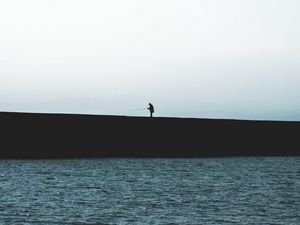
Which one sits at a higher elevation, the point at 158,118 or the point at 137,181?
the point at 158,118

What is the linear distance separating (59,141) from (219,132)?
16.4 m

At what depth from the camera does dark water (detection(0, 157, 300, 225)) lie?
67.5ft

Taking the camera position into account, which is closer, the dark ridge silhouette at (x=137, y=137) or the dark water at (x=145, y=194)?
the dark water at (x=145, y=194)

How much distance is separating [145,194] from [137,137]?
1055 inches

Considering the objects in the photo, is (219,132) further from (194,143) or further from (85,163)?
(85,163)

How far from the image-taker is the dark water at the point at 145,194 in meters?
20.6

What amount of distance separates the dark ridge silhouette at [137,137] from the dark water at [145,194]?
6.02m

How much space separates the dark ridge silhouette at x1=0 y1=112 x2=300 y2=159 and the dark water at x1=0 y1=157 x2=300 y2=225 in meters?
6.02

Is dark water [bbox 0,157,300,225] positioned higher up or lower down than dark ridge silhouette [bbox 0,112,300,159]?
lower down

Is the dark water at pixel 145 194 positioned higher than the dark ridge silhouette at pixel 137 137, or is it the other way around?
the dark ridge silhouette at pixel 137 137

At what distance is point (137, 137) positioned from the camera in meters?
53.9

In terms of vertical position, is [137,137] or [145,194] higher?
[137,137]

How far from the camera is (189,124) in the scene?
57125 mm

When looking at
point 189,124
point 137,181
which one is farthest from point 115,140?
point 137,181
